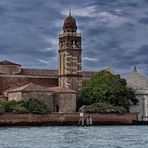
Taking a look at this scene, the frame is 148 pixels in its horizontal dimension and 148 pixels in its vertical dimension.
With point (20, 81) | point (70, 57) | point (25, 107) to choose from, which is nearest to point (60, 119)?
point (25, 107)

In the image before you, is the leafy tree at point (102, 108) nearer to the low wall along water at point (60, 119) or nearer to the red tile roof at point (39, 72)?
the low wall along water at point (60, 119)

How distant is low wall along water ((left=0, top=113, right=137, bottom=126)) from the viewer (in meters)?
65.2

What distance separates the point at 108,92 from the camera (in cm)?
7531

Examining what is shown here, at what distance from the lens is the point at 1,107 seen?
64750mm

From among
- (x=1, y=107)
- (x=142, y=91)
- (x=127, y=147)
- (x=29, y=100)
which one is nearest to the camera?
(x=127, y=147)

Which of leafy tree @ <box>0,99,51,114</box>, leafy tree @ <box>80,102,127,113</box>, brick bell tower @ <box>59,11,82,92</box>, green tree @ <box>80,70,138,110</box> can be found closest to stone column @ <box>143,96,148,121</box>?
green tree @ <box>80,70,138,110</box>

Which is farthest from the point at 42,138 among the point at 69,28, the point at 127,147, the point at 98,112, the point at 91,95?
the point at 69,28

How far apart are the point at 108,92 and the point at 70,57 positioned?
9456 mm

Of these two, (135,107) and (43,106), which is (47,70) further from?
(43,106)

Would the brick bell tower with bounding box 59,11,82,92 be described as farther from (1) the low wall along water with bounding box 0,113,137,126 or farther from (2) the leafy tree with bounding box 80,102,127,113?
(1) the low wall along water with bounding box 0,113,137,126

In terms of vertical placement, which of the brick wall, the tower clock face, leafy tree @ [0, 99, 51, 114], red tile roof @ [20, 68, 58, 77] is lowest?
leafy tree @ [0, 99, 51, 114]

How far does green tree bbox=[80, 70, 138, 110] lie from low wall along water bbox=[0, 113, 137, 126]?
325 cm

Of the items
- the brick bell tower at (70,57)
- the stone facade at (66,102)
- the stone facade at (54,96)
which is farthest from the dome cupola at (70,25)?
the stone facade at (66,102)

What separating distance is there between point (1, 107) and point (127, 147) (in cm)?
3074
